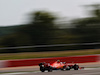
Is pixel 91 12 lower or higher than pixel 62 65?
higher

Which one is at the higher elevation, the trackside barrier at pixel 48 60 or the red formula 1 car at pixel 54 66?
the red formula 1 car at pixel 54 66

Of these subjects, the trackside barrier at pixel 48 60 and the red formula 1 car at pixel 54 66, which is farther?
the trackside barrier at pixel 48 60

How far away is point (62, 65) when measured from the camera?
25.6ft

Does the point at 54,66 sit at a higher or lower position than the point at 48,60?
higher

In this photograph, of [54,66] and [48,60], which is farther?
[48,60]

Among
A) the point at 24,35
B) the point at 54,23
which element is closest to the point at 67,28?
the point at 54,23

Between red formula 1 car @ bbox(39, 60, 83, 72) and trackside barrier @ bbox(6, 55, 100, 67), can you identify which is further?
trackside barrier @ bbox(6, 55, 100, 67)

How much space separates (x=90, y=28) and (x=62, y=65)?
1563 cm

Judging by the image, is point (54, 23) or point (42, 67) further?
point (54, 23)

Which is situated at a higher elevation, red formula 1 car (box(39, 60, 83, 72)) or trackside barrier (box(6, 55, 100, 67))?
red formula 1 car (box(39, 60, 83, 72))

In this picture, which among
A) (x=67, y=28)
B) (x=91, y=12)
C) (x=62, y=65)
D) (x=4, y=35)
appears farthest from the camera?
(x=91, y=12)

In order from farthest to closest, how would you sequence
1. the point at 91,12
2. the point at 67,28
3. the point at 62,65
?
the point at 91,12 → the point at 67,28 → the point at 62,65

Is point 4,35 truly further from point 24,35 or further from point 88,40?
point 88,40

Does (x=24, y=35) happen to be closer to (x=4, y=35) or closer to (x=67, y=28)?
(x=4, y=35)
